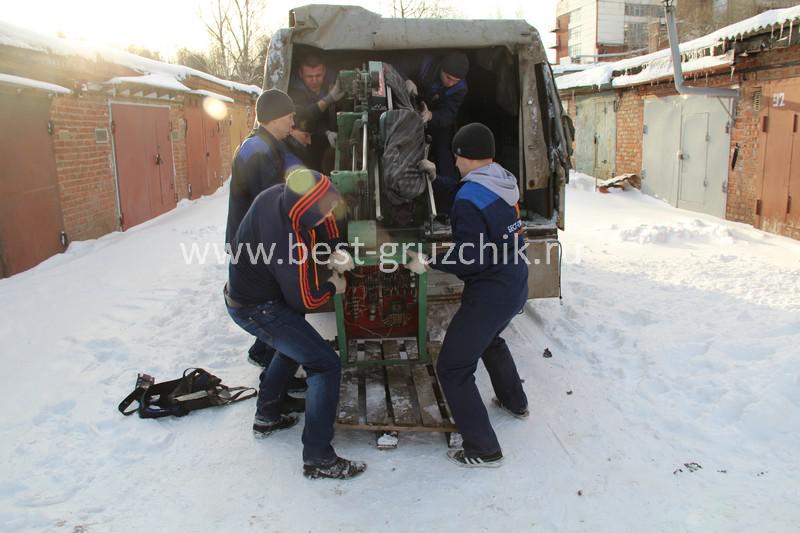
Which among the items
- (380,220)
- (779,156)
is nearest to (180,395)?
(380,220)

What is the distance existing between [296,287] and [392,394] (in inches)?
47.8

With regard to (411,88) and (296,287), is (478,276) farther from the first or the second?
(411,88)

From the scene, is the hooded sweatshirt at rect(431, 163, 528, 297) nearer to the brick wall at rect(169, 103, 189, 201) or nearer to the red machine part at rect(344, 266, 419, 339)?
the red machine part at rect(344, 266, 419, 339)

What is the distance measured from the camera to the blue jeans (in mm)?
3428

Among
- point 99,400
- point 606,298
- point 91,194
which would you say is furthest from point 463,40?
point 91,194

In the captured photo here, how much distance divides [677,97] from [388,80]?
867cm

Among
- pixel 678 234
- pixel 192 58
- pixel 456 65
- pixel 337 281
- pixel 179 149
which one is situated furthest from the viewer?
pixel 192 58

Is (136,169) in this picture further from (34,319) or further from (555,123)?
(555,123)

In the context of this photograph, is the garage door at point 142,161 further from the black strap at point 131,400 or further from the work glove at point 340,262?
the work glove at point 340,262

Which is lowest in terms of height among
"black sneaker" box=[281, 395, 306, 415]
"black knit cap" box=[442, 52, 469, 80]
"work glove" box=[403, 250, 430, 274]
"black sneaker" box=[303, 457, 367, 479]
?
"black sneaker" box=[303, 457, 367, 479]

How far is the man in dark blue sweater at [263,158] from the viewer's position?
13.9 ft

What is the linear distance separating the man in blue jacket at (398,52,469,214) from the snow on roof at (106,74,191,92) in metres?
5.60

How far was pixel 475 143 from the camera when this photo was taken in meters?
3.57

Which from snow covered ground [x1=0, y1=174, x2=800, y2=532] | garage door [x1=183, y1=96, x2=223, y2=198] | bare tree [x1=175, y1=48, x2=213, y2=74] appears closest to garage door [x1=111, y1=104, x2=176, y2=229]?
garage door [x1=183, y1=96, x2=223, y2=198]
